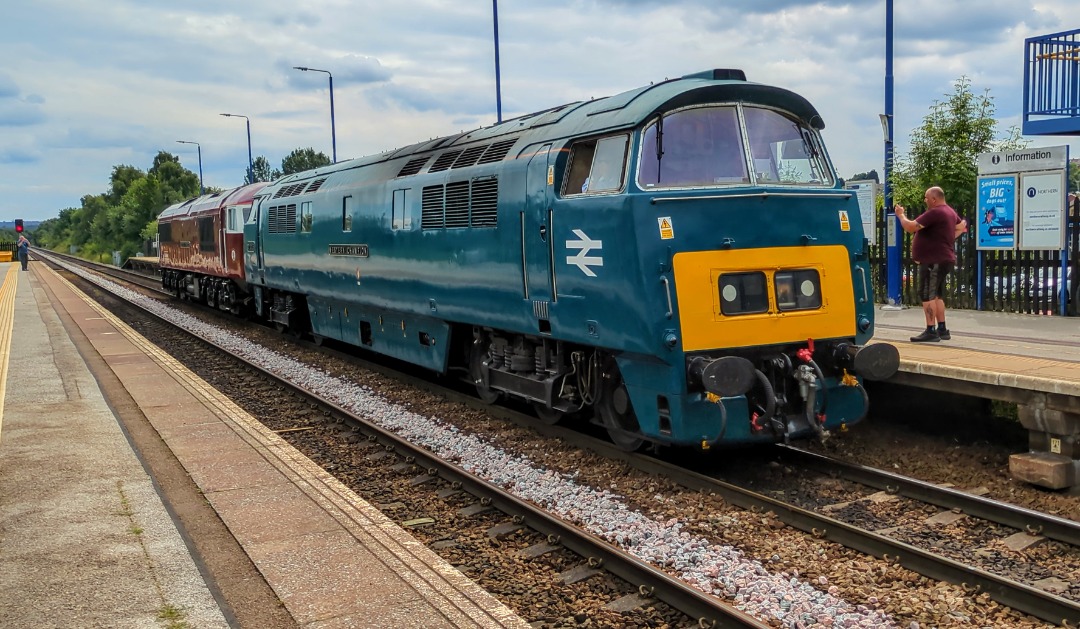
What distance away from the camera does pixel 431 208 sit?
10.8 metres

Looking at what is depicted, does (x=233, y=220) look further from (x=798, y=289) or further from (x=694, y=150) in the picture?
(x=798, y=289)

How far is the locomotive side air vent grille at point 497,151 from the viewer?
9.36 metres

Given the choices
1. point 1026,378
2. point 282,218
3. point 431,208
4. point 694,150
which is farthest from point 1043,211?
point 282,218

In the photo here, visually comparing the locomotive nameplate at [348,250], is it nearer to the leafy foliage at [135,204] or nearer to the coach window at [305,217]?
the coach window at [305,217]

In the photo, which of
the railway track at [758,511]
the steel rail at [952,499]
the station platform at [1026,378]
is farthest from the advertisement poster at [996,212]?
the railway track at [758,511]

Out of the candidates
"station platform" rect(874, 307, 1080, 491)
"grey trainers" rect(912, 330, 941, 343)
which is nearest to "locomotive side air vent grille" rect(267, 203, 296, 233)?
"station platform" rect(874, 307, 1080, 491)

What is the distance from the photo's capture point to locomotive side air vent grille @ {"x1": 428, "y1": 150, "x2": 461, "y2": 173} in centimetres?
1069

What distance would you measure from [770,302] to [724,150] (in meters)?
1.32

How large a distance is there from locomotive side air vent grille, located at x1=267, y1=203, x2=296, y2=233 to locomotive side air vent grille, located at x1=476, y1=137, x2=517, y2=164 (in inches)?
315

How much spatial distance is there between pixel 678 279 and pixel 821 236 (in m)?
1.50

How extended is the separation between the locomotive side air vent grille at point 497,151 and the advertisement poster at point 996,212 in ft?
27.3

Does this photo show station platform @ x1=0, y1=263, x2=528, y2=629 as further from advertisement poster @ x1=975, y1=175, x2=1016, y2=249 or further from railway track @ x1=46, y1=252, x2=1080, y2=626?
advertisement poster @ x1=975, y1=175, x2=1016, y2=249

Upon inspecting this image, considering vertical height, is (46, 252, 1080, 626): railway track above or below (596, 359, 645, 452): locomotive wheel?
below

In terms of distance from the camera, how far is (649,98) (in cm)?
762
